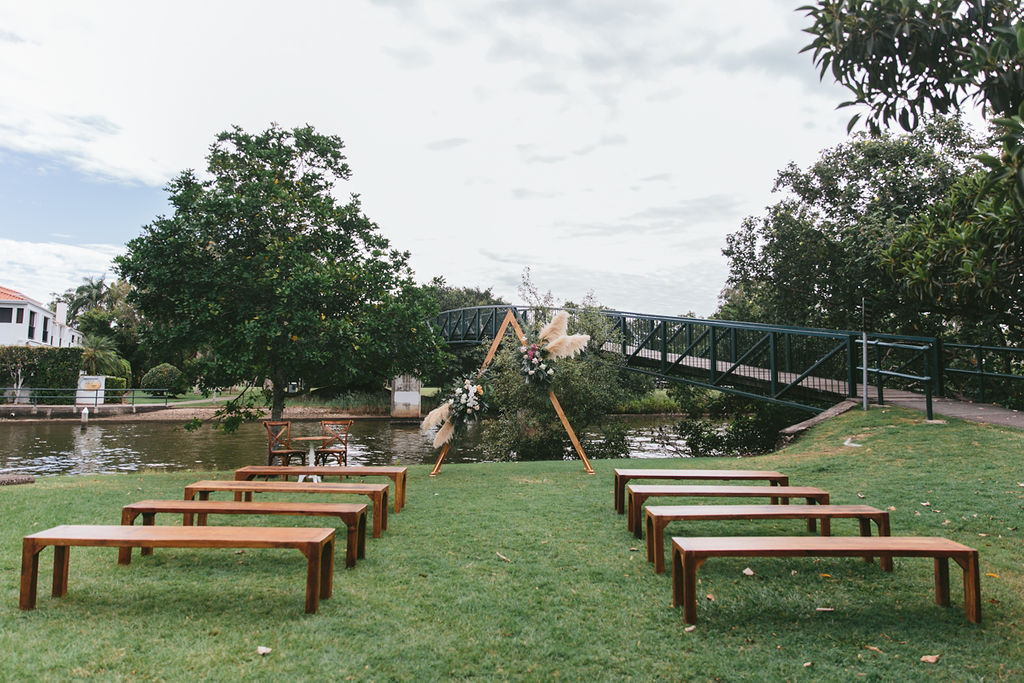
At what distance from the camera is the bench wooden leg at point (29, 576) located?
3537 mm

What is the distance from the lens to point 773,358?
502 inches

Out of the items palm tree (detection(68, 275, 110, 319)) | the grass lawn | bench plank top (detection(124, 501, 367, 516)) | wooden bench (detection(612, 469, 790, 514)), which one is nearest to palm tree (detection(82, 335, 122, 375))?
palm tree (detection(68, 275, 110, 319))

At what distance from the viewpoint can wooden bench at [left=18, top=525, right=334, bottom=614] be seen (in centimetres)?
357

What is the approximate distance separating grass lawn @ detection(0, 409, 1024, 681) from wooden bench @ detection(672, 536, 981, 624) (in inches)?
6.5

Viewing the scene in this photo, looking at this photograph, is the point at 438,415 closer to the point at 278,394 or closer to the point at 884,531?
the point at 278,394

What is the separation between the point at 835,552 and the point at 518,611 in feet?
6.02

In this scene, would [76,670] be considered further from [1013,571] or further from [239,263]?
[239,263]

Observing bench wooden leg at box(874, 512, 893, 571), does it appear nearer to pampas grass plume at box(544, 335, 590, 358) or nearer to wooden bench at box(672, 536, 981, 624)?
wooden bench at box(672, 536, 981, 624)

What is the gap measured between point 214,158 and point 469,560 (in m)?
10.8

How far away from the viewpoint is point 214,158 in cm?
1231

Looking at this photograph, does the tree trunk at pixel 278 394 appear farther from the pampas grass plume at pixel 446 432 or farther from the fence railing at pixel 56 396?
the fence railing at pixel 56 396

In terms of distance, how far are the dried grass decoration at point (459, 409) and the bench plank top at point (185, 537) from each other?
214 inches

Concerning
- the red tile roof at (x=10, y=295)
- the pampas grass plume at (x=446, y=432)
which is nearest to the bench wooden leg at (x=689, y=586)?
the pampas grass plume at (x=446, y=432)

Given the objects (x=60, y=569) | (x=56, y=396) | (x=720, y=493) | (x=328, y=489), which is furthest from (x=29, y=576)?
(x=56, y=396)
